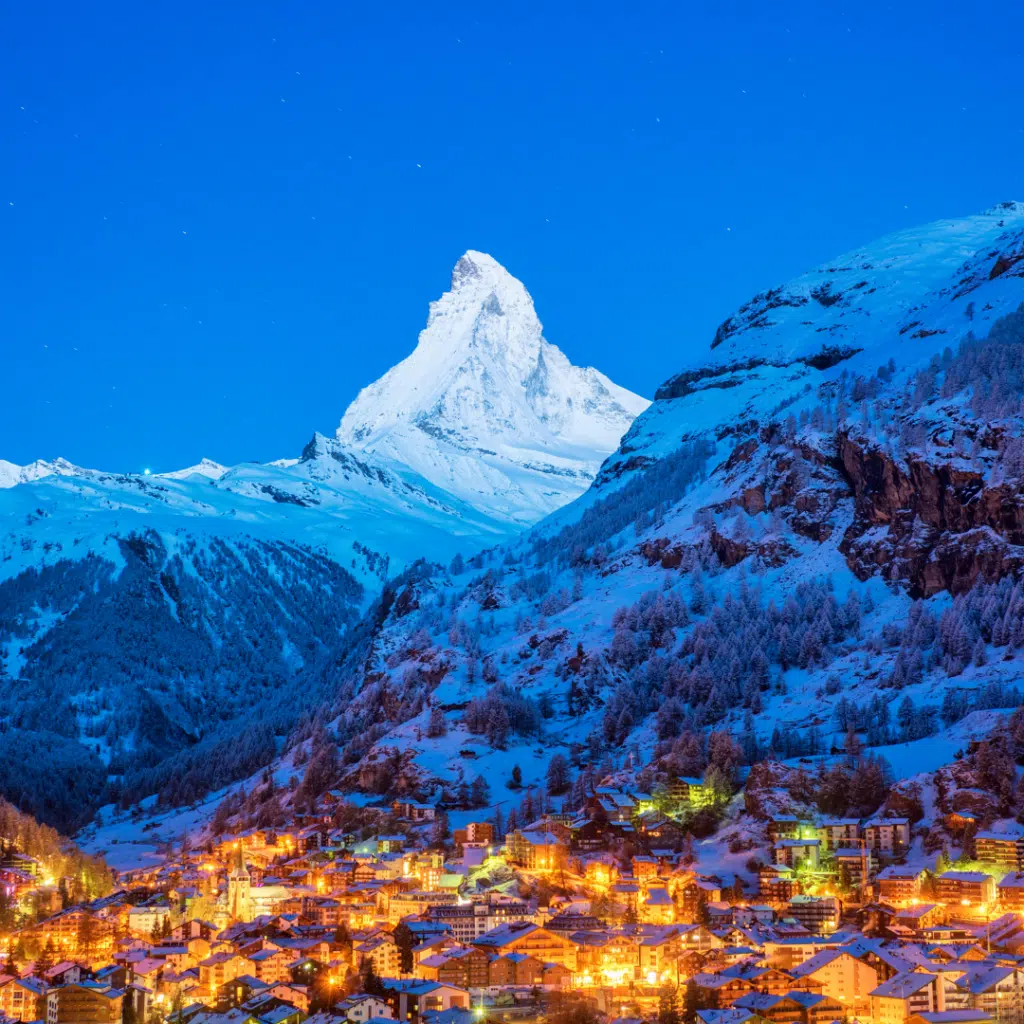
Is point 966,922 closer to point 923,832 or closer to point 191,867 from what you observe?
point 923,832

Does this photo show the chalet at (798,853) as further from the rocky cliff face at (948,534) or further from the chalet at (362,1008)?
the rocky cliff face at (948,534)

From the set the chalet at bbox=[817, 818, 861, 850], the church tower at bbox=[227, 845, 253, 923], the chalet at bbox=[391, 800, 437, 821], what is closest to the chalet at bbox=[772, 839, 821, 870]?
the chalet at bbox=[817, 818, 861, 850]

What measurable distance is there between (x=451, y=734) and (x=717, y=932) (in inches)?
2958

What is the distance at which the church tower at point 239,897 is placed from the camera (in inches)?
5424

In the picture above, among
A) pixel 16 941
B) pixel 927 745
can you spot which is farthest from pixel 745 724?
pixel 16 941

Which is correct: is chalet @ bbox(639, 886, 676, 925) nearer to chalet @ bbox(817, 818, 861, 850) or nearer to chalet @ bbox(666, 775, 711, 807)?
chalet @ bbox(817, 818, 861, 850)

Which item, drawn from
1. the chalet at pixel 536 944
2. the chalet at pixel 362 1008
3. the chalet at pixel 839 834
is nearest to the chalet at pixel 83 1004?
the chalet at pixel 362 1008

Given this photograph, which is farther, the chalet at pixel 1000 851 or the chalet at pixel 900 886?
the chalet at pixel 1000 851

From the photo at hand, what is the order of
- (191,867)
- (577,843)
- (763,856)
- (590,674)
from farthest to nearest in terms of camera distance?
1. (590,674)
2. (191,867)
3. (577,843)
4. (763,856)

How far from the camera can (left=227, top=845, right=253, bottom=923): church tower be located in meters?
138

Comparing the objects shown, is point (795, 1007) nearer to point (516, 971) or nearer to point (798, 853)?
point (516, 971)

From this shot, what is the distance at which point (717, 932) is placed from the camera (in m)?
114

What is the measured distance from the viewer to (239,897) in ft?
459

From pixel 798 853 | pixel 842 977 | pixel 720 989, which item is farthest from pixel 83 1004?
pixel 798 853
